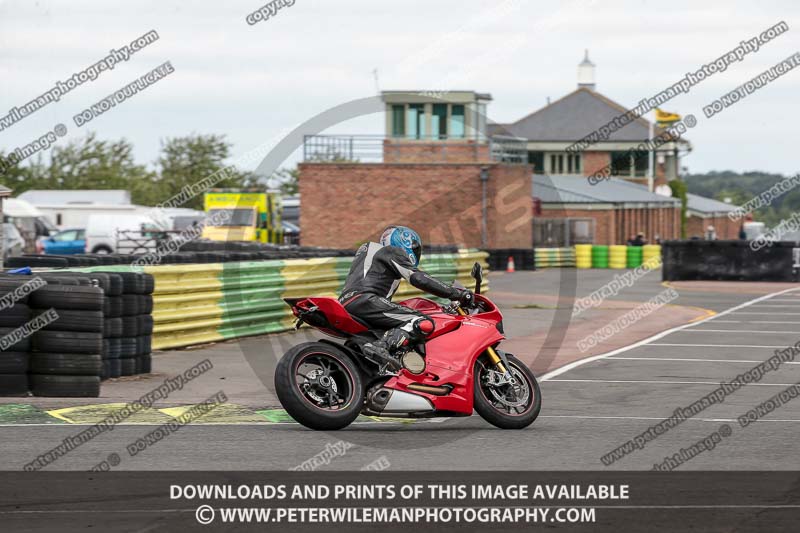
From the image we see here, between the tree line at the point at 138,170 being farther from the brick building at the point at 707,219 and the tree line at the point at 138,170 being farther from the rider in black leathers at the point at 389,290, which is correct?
the rider in black leathers at the point at 389,290

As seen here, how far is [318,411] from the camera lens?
9.36 metres

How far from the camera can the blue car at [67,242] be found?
53594mm

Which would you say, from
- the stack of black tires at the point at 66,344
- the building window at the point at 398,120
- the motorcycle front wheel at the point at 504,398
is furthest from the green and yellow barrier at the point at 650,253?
the motorcycle front wheel at the point at 504,398

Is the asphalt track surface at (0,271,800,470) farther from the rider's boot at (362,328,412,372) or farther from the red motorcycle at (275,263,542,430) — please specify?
the rider's boot at (362,328,412,372)

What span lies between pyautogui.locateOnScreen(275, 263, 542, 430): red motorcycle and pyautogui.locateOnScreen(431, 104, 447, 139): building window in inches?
1773

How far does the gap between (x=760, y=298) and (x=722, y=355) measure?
50.4 feet

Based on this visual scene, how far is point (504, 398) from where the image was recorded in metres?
9.94

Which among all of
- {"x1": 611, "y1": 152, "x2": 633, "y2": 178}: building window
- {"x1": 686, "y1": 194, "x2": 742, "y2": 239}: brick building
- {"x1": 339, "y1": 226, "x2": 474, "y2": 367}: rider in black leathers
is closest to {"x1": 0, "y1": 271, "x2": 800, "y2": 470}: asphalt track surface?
{"x1": 339, "y1": 226, "x2": 474, "y2": 367}: rider in black leathers

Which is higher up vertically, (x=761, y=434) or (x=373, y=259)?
(x=373, y=259)

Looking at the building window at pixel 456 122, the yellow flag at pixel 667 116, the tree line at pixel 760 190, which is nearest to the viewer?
the building window at pixel 456 122

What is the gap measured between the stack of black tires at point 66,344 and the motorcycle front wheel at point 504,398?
3846mm

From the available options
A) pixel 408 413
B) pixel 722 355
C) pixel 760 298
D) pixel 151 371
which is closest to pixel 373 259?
pixel 408 413

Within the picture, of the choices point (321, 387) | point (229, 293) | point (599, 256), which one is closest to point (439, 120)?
point (599, 256)
